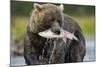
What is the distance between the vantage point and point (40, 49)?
2.57 m

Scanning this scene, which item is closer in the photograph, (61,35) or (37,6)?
(37,6)

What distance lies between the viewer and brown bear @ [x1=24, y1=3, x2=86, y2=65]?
254 centimetres

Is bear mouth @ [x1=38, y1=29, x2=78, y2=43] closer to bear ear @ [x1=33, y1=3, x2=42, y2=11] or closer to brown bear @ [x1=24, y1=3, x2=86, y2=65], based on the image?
brown bear @ [x1=24, y1=3, x2=86, y2=65]

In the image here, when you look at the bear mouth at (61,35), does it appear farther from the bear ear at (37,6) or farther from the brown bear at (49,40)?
the bear ear at (37,6)

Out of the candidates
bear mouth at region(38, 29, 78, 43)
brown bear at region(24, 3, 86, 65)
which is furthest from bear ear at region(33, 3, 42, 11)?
bear mouth at region(38, 29, 78, 43)

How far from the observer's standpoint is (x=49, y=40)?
2.62m

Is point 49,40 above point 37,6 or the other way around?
the other way around

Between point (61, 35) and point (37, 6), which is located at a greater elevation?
point (37, 6)

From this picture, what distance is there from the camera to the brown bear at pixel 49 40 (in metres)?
2.54

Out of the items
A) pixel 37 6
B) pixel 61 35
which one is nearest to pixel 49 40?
pixel 61 35

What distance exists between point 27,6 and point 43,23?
0.99 feet

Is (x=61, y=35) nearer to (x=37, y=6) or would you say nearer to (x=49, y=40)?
(x=49, y=40)
